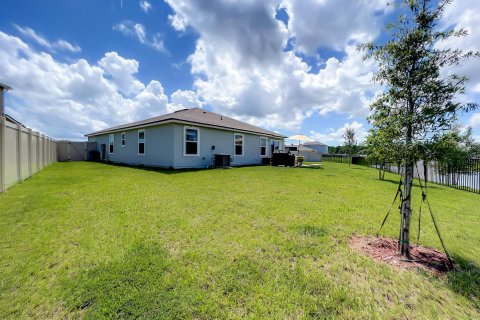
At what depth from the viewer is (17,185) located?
6797mm

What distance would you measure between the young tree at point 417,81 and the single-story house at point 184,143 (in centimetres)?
1064

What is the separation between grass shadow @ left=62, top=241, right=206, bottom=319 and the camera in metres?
1.76

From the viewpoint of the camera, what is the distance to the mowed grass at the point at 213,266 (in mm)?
1841

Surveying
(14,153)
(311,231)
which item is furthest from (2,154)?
(311,231)

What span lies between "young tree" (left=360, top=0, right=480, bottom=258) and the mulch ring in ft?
0.53

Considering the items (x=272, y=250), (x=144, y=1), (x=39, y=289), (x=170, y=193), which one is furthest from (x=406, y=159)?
(x=144, y=1)

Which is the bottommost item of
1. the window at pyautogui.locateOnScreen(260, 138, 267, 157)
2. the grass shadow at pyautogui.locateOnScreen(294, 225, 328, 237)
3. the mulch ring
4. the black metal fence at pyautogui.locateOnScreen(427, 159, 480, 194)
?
the mulch ring

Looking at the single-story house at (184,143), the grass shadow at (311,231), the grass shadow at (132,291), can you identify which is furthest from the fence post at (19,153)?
the grass shadow at (311,231)

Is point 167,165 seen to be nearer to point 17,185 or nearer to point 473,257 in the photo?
point 17,185

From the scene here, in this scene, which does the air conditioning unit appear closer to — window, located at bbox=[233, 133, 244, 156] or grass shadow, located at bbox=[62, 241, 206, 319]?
Answer: window, located at bbox=[233, 133, 244, 156]

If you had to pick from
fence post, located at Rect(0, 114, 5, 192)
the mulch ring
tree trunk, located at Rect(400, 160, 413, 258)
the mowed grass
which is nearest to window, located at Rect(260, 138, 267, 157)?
the mowed grass

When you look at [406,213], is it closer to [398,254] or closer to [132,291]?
[398,254]

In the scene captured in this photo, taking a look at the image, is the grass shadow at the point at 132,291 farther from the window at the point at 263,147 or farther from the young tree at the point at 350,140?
the young tree at the point at 350,140

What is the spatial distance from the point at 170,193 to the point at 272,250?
4.24m
